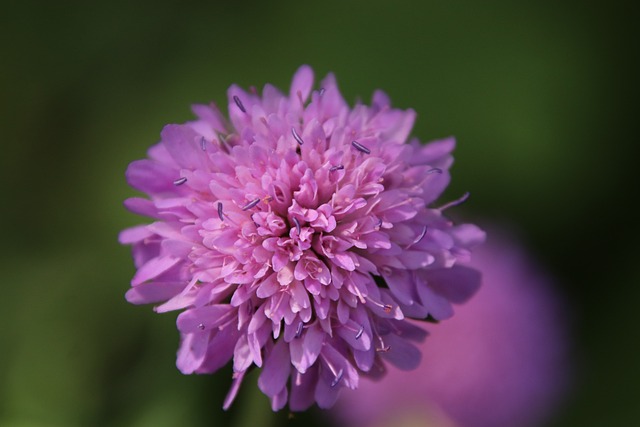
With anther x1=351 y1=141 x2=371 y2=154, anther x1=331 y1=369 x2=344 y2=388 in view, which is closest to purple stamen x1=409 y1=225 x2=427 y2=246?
anther x1=351 y1=141 x2=371 y2=154

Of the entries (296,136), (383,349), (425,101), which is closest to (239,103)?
(296,136)

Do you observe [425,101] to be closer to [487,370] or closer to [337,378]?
[487,370]

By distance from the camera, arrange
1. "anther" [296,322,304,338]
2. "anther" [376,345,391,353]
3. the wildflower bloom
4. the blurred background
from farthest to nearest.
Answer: the blurred background < the wildflower bloom < "anther" [376,345,391,353] < "anther" [296,322,304,338]

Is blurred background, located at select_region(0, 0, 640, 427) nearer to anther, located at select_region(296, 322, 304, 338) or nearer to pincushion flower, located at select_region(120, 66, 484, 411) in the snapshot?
pincushion flower, located at select_region(120, 66, 484, 411)

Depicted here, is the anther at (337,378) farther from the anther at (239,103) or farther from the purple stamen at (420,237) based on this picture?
the anther at (239,103)

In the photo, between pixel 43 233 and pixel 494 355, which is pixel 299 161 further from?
pixel 43 233

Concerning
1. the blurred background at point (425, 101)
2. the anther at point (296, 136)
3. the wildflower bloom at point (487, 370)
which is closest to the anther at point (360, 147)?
the anther at point (296, 136)
